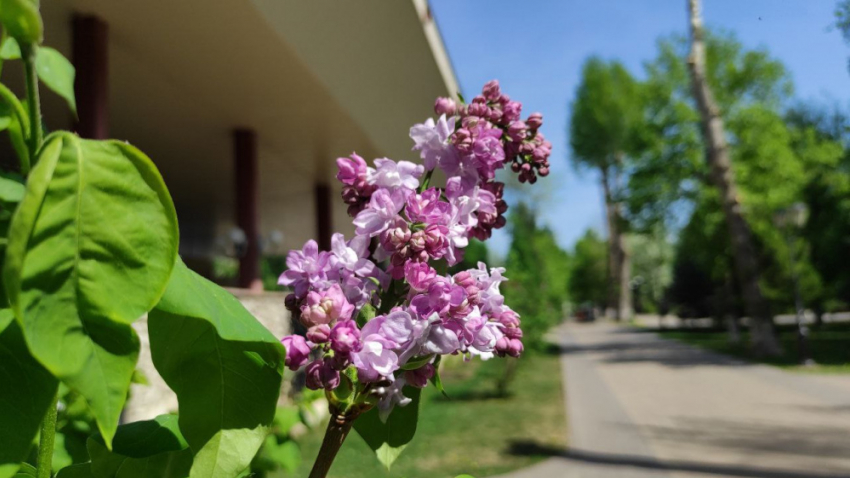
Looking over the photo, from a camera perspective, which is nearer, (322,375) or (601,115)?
(322,375)

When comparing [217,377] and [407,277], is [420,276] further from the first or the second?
[217,377]

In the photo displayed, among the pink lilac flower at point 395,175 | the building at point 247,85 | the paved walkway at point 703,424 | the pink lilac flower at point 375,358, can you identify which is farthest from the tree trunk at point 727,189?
the pink lilac flower at point 375,358

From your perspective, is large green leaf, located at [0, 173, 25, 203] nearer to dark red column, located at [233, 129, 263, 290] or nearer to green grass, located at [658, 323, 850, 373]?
dark red column, located at [233, 129, 263, 290]

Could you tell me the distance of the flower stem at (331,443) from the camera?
29.3 inches

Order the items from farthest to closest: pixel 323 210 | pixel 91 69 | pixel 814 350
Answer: pixel 814 350
pixel 323 210
pixel 91 69

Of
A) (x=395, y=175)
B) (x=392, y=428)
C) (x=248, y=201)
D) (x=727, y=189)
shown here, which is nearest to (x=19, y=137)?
(x=395, y=175)

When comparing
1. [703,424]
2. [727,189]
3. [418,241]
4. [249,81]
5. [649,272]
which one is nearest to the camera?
[418,241]

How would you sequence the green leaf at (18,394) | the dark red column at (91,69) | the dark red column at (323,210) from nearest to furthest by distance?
1. the green leaf at (18,394)
2. the dark red column at (91,69)
3. the dark red column at (323,210)

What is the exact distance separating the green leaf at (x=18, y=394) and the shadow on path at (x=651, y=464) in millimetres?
7936

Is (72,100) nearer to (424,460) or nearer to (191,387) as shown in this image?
(191,387)

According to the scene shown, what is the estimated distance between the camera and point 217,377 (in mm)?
580

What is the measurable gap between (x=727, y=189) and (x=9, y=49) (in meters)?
21.6

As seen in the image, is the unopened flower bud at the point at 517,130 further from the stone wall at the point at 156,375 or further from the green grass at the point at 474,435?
the green grass at the point at 474,435

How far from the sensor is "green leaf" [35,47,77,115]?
481 mm
